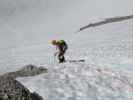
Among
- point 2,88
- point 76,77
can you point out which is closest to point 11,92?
point 2,88

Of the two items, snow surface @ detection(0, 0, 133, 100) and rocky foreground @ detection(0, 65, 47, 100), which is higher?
snow surface @ detection(0, 0, 133, 100)

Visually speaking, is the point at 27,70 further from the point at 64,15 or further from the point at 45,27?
the point at 64,15

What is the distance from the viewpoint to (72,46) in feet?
55.1

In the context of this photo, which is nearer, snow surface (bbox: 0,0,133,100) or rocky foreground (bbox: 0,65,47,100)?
rocky foreground (bbox: 0,65,47,100)

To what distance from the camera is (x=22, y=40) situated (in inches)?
939

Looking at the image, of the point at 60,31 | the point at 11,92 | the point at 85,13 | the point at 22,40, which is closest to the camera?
the point at 11,92

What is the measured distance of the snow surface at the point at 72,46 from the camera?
23.2ft

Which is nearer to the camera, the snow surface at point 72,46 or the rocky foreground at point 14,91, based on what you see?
the rocky foreground at point 14,91

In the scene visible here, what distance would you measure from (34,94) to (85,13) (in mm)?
24233

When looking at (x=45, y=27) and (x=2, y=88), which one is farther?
(x=45, y=27)

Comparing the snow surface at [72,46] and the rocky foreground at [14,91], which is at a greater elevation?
the snow surface at [72,46]

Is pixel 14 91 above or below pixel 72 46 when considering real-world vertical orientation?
below

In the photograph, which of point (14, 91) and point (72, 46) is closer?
point (14, 91)

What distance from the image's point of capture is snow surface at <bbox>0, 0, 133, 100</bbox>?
7086mm
